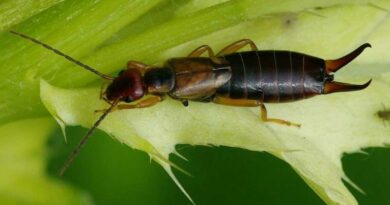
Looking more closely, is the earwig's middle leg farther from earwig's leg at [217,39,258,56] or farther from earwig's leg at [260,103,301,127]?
earwig's leg at [260,103,301,127]

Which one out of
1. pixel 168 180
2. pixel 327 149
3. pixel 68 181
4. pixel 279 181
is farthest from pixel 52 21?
pixel 279 181

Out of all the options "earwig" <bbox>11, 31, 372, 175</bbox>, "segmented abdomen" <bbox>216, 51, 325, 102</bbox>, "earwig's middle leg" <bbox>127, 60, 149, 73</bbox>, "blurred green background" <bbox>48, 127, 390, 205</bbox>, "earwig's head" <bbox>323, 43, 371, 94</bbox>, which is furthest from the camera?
"blurred green background" <bbox>48, 127, 390, 205</bbox>

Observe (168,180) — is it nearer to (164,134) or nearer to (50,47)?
(164,134)

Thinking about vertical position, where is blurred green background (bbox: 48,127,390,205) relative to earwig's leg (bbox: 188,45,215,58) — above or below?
below

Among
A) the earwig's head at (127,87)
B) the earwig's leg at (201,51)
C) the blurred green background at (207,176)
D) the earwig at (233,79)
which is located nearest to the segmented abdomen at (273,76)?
the earwig at (233,79)

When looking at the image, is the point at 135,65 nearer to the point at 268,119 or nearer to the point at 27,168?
the point at 268,119

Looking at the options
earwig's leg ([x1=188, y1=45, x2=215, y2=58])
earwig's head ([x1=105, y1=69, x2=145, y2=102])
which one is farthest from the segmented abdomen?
earwig's head ([x1=105, y1=69, x2=145, y2=102])

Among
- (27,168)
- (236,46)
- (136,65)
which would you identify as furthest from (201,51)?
(27,168)

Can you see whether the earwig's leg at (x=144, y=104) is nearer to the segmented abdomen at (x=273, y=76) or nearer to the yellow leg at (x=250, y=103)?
the yellow leg at (x=250, y=103)
